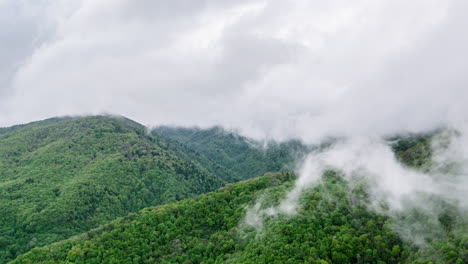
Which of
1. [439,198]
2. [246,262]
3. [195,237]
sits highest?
[439,198]

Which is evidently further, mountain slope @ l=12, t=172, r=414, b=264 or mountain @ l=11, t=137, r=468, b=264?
mountain slope @ l=12, t=172, r=414, b=264

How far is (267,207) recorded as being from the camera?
17950cm

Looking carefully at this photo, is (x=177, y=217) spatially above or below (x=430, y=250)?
above

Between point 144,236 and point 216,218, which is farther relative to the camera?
point 216,218

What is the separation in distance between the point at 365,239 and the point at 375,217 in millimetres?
22484

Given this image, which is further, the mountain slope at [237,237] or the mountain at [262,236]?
the mountain slope at [237,237]

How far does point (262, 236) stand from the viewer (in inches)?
6038

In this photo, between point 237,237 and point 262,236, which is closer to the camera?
point 262,236

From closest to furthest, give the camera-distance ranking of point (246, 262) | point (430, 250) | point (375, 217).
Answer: point (430, 250) → point (246, 262) → point (375, 217)

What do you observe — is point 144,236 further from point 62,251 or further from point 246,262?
point 246,262

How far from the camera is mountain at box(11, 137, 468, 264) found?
434ft

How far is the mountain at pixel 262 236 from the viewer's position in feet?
434

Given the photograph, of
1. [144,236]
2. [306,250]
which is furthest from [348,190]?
[144,236]

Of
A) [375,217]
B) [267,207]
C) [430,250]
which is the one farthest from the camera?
[267,207]
